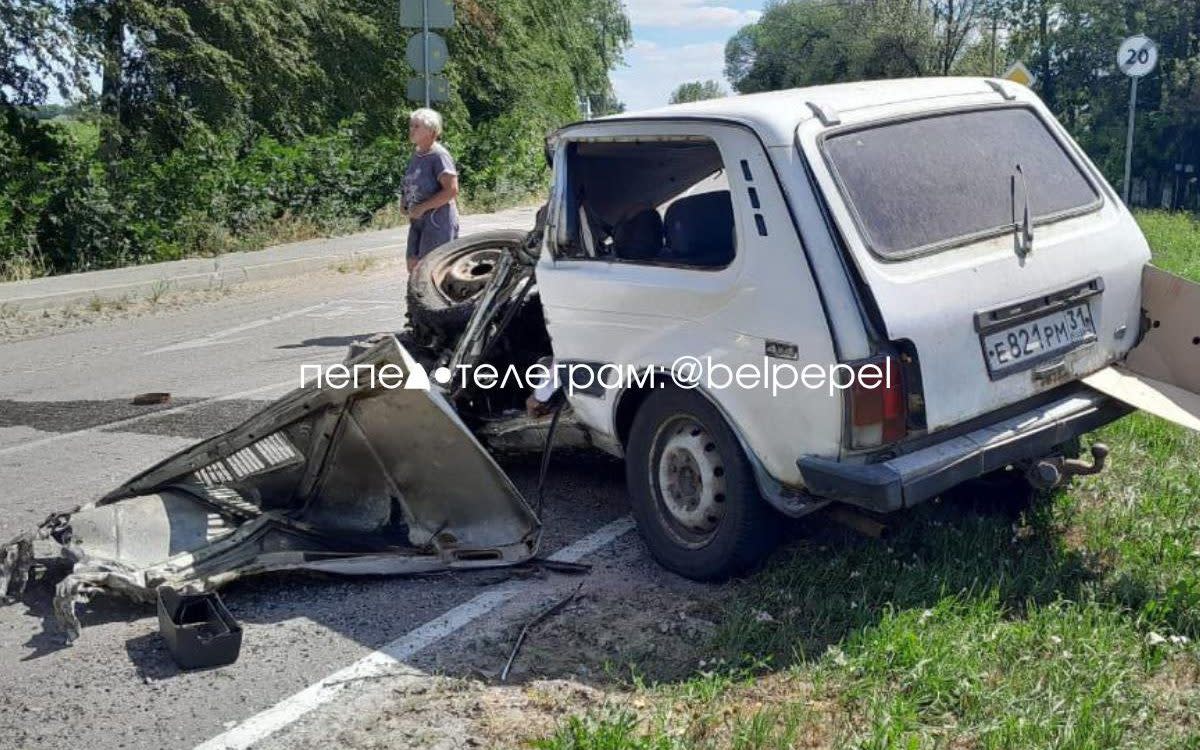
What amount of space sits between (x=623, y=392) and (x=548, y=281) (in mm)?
712

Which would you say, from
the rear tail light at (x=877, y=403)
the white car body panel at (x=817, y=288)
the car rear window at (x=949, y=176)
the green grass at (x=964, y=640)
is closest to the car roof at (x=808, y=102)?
the white car body panel at (x=817, y=288)

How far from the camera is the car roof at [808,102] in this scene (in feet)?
15.1

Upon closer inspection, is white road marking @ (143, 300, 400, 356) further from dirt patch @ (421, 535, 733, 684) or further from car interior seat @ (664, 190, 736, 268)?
dirt patch @ (421, 535, 733, 684)

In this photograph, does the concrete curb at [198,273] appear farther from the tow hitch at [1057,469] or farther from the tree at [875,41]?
the tree at [875,41]

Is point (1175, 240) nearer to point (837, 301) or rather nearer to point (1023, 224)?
point (1023, 224)

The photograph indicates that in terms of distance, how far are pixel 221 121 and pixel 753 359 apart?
58.5 ft

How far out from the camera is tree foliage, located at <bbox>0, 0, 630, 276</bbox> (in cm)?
1619

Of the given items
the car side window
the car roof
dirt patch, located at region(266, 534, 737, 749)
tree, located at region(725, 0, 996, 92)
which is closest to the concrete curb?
the car side window

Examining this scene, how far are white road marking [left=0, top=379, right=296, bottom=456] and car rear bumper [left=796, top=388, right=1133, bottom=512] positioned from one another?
532 centimetres

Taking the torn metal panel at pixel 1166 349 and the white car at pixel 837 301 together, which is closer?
the white car at pixel 837 301

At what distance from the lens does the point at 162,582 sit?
4.70 metres

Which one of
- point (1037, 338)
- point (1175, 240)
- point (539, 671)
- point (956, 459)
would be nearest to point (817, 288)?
point (956, 459)

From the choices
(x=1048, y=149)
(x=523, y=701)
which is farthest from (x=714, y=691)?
(x=1048, y=149)

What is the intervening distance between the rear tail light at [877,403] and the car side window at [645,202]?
3.18 feet
